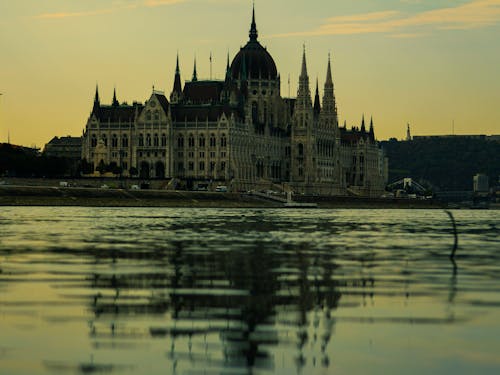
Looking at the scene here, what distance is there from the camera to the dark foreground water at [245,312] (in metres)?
25.6

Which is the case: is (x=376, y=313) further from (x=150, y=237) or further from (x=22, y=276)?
(x=150, y=237)

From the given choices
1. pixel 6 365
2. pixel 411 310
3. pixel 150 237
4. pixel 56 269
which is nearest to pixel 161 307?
pixel 411 310

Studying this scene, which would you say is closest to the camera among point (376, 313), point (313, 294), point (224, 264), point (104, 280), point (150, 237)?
point (376, 313)

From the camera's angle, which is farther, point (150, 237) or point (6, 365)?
point (150, 237)

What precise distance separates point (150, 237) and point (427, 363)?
5015 centimetres

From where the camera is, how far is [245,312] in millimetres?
32438

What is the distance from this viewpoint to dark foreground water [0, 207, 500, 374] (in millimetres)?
25641

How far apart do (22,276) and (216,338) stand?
16.1 m

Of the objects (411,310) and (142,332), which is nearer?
(142,332)

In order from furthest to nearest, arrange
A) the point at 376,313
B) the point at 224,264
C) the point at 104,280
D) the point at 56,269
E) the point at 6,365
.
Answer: the point at 224,264, the point at 56,269, the point at 104,280, the point at 376,313, the point at 6,365

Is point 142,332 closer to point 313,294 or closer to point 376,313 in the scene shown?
point 376,313

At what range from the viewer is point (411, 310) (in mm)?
33781

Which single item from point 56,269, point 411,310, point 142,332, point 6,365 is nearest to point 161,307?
point 142,332

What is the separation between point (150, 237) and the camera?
74688mm
